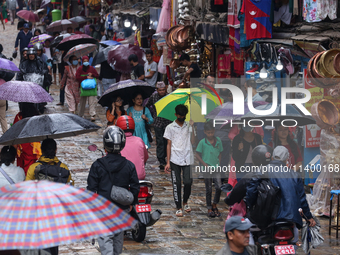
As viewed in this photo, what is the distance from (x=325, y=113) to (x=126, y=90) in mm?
3747

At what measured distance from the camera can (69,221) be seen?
3920 mm

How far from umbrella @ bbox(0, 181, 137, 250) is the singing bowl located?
624 cm

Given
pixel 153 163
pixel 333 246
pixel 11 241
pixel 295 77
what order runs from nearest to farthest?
pixel 11 241 → pixel 333 246 → pixel 295 77 → pixel 153 163

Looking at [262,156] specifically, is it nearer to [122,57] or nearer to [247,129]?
[247,129]

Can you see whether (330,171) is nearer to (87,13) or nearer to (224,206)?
(224,206)

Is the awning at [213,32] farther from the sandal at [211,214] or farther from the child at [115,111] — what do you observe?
the sandal at [211,214]

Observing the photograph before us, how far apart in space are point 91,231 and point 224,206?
6.94m

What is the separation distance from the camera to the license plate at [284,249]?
6129mm

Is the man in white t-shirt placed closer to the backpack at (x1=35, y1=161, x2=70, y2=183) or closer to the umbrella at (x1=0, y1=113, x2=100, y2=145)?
the umbrella at (x1=0, y1=113, x2=100, y2=145)

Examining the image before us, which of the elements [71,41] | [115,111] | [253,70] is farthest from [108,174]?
[71,41]

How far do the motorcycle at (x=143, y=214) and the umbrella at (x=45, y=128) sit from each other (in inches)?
20.3

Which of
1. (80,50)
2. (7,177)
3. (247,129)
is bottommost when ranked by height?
(7,177)

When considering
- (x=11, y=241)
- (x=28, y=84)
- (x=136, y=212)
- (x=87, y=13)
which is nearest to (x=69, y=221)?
(x=11, y=241)

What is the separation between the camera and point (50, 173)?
258 inches
